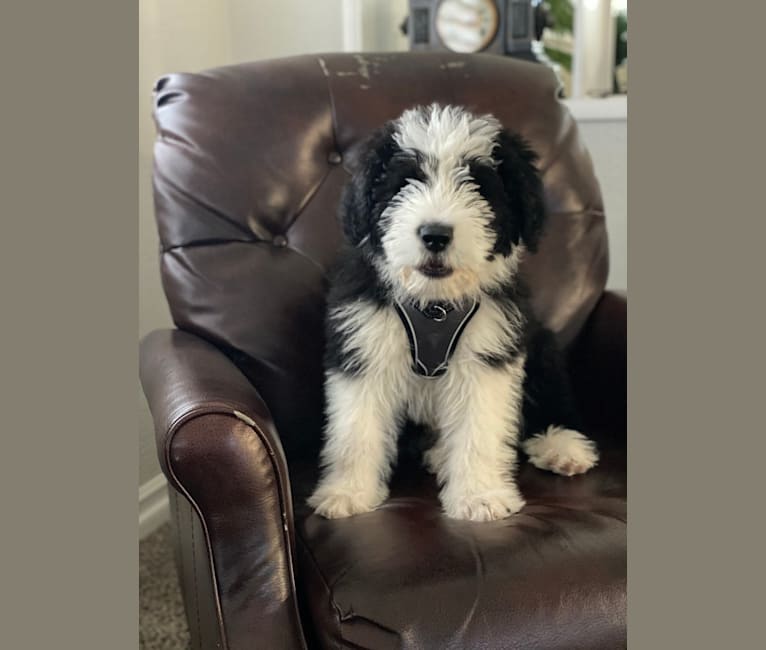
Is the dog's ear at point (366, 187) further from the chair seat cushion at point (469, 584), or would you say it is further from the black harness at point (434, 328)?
the chair seat cushion at point (469, 584)

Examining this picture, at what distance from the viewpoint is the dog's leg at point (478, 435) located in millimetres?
1593

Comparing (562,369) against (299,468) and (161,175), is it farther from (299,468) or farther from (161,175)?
(161,175)

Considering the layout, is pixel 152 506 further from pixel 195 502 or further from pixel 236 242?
pixel 195 502

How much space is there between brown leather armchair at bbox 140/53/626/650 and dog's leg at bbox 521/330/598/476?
7 cm

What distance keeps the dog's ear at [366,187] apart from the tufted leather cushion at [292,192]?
151 millimetres

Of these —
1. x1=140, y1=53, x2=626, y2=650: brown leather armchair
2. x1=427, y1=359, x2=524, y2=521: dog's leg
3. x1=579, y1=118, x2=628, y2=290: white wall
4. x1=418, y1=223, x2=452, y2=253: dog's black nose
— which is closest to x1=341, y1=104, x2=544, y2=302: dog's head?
x1=418, y1=223, x2=452, y2=253: dog's black nose

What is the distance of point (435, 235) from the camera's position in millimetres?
1473

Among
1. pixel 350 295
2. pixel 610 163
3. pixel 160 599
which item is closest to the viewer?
pixel 350 295

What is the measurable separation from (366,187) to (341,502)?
0.64 m

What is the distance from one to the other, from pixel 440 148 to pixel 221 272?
0.66 m

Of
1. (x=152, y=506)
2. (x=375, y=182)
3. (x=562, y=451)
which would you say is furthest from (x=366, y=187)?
(x=152, y=506)

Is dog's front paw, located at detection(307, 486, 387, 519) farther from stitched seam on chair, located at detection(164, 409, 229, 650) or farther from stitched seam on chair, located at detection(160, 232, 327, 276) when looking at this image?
stitched seam on chair, located at detection(160, 232, 327, 276)

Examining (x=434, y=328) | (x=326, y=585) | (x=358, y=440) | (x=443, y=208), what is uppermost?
(x=443, y=208)

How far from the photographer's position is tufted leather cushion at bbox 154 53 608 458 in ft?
6.24
